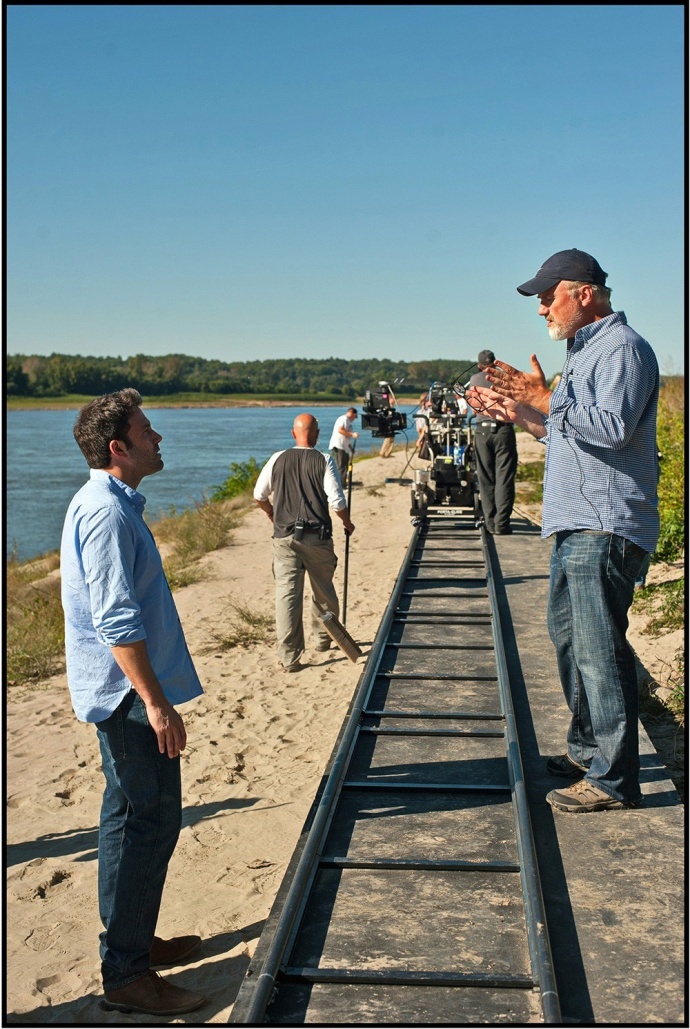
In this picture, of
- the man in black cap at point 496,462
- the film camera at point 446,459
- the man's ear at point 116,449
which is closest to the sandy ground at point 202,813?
the man in black cap at point 496,462

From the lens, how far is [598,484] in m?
3.92

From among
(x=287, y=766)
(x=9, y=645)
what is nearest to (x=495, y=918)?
(x=287, y=766)

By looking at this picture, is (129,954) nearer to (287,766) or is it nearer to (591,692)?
(591,692)

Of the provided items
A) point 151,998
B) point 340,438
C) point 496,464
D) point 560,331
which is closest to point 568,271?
point 560,331

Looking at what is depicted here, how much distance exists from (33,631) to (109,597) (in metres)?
8.86

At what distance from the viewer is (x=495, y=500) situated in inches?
484

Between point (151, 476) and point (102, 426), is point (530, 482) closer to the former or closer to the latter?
point (102, 426)

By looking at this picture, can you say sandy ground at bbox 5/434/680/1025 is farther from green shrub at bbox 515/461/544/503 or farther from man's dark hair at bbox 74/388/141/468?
green shrub at bbox 515/461/544/503

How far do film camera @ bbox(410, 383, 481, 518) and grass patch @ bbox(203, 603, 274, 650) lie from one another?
3456 millimetres

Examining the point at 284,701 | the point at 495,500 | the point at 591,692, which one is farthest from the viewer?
the point at 495,500

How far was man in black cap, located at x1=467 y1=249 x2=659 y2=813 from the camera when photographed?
12.4ft

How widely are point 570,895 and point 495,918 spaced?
1.06 feet

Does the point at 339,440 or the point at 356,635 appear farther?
the point at 339,440

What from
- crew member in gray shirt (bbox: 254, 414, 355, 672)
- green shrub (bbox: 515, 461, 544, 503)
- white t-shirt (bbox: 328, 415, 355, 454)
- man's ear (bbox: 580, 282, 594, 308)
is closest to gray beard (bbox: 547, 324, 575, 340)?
man's ear (bbox: 580, 282, 594, 308)
